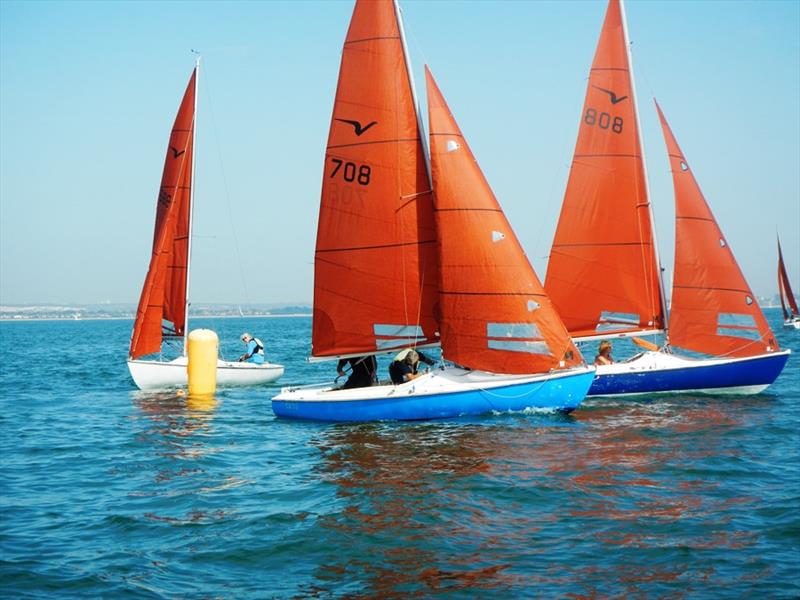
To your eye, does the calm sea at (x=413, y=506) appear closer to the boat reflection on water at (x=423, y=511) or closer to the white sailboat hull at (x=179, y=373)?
the boat reflection on water at (x=423, y=511)

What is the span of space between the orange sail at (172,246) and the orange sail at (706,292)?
17.1 meters

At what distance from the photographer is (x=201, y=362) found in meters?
26.7

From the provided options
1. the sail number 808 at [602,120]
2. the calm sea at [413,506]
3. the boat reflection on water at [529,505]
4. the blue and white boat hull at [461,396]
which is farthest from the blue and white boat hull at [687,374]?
the sail number 808 at [602,120]

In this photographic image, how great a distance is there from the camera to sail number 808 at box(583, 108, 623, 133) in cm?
2436

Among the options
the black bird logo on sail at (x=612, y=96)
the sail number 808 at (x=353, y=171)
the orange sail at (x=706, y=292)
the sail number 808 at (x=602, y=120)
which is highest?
the black bird logo on sail at (x=612, y=96)

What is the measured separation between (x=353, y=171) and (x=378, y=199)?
3.01ft

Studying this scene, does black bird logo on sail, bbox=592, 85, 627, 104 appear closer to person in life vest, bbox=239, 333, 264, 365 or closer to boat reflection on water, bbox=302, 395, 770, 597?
boat reflection on water, bbox=302, 395, 770, 597

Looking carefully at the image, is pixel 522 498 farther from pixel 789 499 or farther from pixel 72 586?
pixel 72 586

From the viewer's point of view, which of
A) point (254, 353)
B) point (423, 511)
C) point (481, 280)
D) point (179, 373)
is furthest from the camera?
point (254, 353)

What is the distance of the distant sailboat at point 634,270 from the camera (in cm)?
2286

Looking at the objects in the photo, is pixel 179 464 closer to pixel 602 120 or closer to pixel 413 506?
pixel 413 506

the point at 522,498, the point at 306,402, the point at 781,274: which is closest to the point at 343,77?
the point at 306,402

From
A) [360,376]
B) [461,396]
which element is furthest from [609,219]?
[360,376]

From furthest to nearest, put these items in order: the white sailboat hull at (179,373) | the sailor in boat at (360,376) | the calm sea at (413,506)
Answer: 1. the white sailboat hull at (179,373)
2. the sailor in boat at (360,376)
3. the calm sea at (413,506)
